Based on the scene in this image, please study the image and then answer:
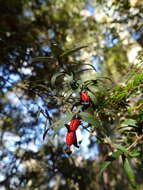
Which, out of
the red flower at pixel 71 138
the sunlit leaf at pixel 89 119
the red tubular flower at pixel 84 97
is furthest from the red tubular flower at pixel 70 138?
the red tubular flower at pixel 84 97

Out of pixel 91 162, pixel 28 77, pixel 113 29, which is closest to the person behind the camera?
pixel 113 29

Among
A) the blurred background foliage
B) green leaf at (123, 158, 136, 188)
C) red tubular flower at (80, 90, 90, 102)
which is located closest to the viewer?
green leaf at (123, 158, 136, 188)

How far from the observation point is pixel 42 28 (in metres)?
3.97

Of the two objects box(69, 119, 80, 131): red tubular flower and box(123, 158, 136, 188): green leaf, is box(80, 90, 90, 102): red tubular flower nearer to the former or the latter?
box(69, 119, 80, 131): red tubular flower

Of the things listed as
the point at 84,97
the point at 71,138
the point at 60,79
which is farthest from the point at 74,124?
the point at 60,79

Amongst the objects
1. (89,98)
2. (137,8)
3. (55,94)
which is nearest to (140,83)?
(89,98)

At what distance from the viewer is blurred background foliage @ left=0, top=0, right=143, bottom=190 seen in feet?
5.53

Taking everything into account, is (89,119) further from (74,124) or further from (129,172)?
(129,172)

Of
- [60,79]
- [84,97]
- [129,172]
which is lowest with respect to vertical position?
[129,172]

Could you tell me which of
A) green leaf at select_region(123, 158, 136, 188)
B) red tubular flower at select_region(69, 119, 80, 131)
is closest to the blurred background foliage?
green leaf at select_region(123, 158, 136, 188)

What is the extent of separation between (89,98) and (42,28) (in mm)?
2878

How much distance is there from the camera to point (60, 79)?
219 centimetres

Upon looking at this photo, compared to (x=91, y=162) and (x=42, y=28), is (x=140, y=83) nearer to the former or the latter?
(x=42, y=28)

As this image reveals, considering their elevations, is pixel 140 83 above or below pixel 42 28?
below
